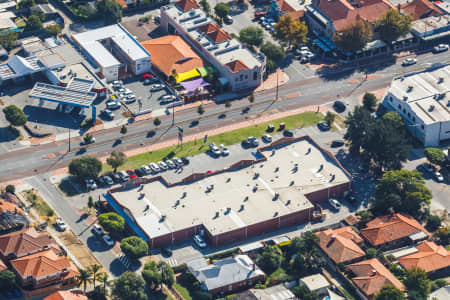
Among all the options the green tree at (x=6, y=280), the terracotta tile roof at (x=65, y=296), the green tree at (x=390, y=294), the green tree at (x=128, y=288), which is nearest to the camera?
the terracotta tile roof at (x=65, y=296)

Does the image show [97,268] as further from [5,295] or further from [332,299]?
[332,299]

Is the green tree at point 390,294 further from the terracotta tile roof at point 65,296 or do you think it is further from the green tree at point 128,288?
the terracotta tile roof at point 65,296

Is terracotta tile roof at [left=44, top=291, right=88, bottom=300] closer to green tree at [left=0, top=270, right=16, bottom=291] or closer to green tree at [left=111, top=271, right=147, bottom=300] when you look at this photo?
green tree at [left=111, top=271, right=147, bottom=300]

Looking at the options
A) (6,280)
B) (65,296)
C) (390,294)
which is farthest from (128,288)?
(390,294)

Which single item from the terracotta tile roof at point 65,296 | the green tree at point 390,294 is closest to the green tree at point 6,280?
the terracotta tile roof at point 65,296

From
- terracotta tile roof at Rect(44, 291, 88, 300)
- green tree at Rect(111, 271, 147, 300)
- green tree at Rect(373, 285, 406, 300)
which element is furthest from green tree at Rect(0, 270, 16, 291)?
green tree at Rect(373, 285, 406, 300)

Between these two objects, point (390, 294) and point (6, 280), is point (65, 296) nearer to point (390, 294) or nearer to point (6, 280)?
point (6, 280)
